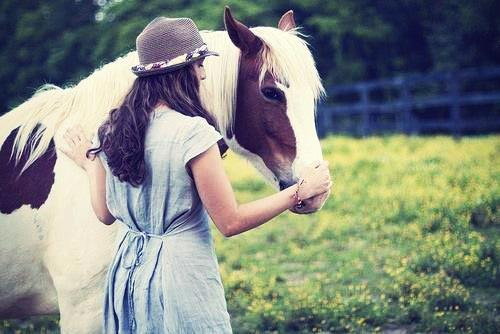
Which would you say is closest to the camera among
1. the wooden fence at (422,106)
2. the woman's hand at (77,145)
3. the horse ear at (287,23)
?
the woman's hand at (77,145)

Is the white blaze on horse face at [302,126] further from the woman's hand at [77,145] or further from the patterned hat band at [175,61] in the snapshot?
the woman's hand at [77,145]

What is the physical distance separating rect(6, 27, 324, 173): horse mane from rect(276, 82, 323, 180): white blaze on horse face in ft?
0.12

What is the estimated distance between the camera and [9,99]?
1052 inches

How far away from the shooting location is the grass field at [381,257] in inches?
188

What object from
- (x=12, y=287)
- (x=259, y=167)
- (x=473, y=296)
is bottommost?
(x=473, y=296)

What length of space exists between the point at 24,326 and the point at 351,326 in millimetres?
2332

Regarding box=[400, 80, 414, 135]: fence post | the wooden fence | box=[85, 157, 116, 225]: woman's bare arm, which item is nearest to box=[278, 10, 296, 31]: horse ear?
box=[85, 157, 116, 225]: woman's bare arm

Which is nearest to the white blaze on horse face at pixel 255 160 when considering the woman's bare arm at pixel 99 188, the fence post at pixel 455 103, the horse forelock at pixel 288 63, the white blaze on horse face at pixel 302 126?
the white blaze on horse face at pixel 302 126

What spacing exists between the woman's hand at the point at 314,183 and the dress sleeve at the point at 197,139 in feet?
1.10

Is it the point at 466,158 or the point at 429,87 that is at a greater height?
the point at 466,158

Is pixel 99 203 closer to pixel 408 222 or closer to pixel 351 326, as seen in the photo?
pixel 351 326

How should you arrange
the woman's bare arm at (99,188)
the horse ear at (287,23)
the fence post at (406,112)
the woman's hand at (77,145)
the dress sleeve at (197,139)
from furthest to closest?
1. the fence post at (406,112)
2. the horse ear at (287,23)
3. the woman's hand at (77,145)
4. the woman's bare arm at (99,188)
5. the dress sleeve at (197,139)

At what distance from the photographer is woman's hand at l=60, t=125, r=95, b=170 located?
2.62 metres

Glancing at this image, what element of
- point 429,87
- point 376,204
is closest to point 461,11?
point 429,87
